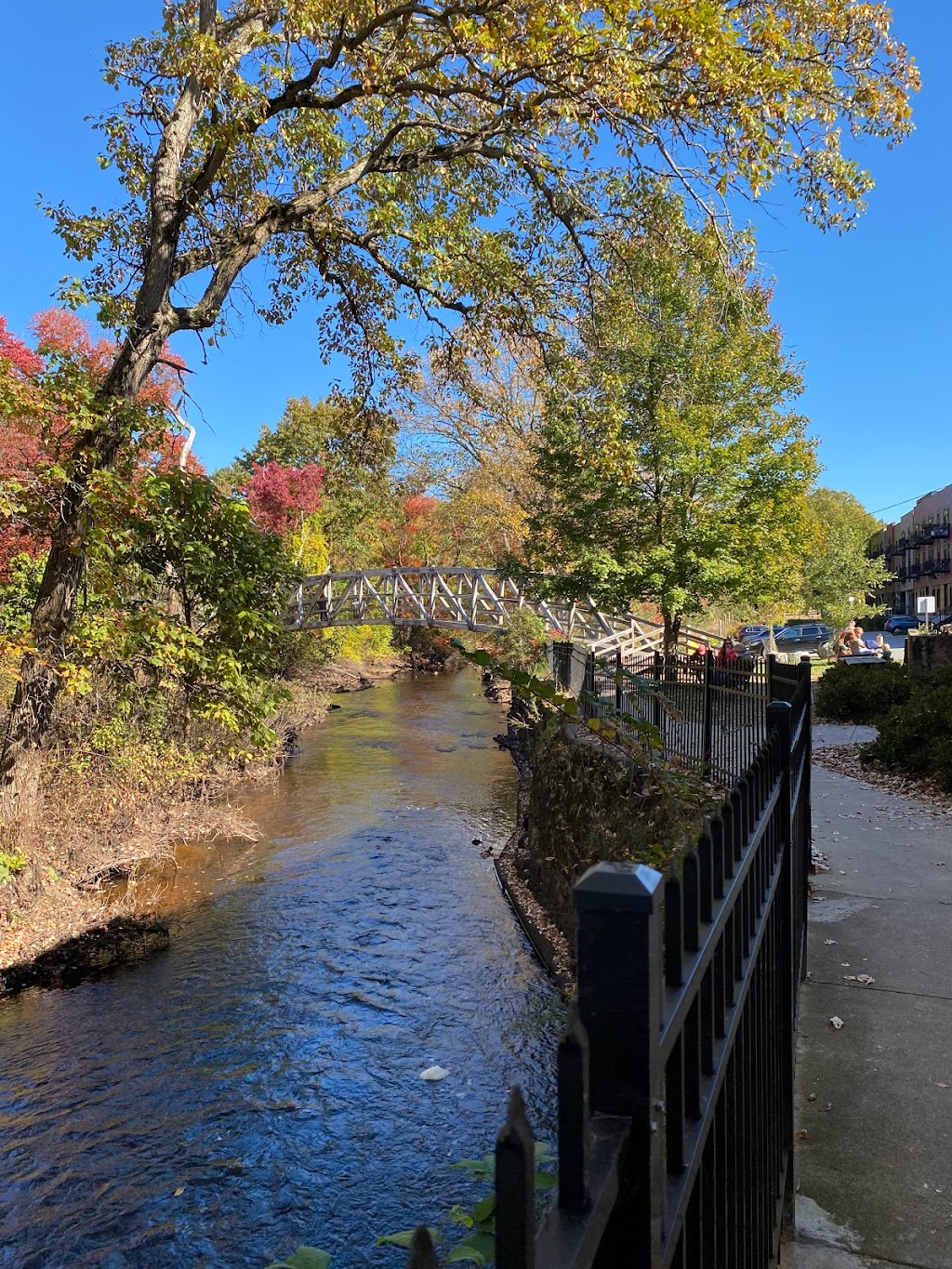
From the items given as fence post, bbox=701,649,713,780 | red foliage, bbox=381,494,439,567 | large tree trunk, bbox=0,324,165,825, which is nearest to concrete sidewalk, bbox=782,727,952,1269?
fence post, bbox=701,649,713,780

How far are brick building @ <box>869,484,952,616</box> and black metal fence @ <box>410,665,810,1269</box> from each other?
223 feet

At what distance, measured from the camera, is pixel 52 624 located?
31.0 feet

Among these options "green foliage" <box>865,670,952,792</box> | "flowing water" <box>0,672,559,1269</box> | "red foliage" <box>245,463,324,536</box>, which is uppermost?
"red foliage" <box>245,463,324,536</box>

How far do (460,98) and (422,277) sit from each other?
7.25ft

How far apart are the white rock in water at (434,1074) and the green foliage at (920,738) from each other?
6.66 m

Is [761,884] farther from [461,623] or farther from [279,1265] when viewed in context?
[461,623]

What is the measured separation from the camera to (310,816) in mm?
14609

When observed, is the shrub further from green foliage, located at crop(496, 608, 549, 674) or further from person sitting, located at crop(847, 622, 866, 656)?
green foliage, located at crop(496, 608, 549, 674)

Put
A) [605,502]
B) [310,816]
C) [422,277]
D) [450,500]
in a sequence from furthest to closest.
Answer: [450,500] < [605,502] < [310,816] < [422,277]

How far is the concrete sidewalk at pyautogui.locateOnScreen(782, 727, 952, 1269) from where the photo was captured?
2770mm

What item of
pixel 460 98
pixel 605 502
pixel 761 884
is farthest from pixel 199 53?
pixel 605 502

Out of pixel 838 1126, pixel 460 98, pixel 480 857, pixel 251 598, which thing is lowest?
pixel 480 857

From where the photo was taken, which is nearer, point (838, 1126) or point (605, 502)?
point (838, 1126)

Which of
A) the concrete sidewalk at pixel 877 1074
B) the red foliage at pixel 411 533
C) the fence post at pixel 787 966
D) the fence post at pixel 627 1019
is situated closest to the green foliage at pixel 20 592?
the concrete sidewalk at pixel 877 1074
